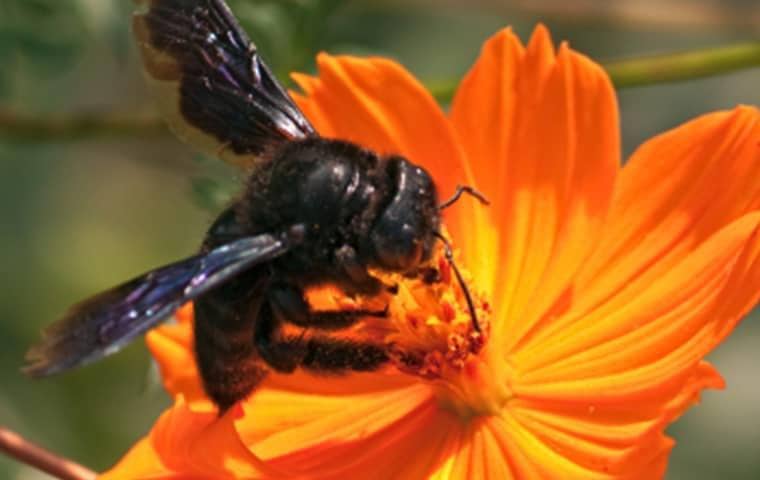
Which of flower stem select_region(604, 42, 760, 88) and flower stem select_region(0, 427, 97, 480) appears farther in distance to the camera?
flower stem select_region(604, 42, 760, 88)

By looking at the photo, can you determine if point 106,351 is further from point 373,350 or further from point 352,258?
point 373,350

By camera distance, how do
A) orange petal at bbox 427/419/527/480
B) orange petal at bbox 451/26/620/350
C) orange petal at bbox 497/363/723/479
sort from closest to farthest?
orange petal at bbox 497/363/723/479, orange petal at bbox 427/419/527/480, orange petal at bbox 451/26/620/350

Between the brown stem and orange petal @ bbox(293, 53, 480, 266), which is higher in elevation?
the brown stem

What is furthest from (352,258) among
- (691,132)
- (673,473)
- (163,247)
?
(163,247)

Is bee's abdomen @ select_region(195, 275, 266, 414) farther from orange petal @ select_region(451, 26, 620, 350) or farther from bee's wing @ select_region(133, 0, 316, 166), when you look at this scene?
orange petal @ select_region(451, 26, 620, 350)

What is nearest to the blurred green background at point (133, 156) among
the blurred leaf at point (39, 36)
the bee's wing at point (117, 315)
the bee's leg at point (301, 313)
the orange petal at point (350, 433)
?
the blurred leaf at point (39, 36)

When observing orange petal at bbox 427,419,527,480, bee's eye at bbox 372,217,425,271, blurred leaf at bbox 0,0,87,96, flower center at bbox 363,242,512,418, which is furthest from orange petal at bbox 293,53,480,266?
blurred leaf at bbox 0,0,87,96
